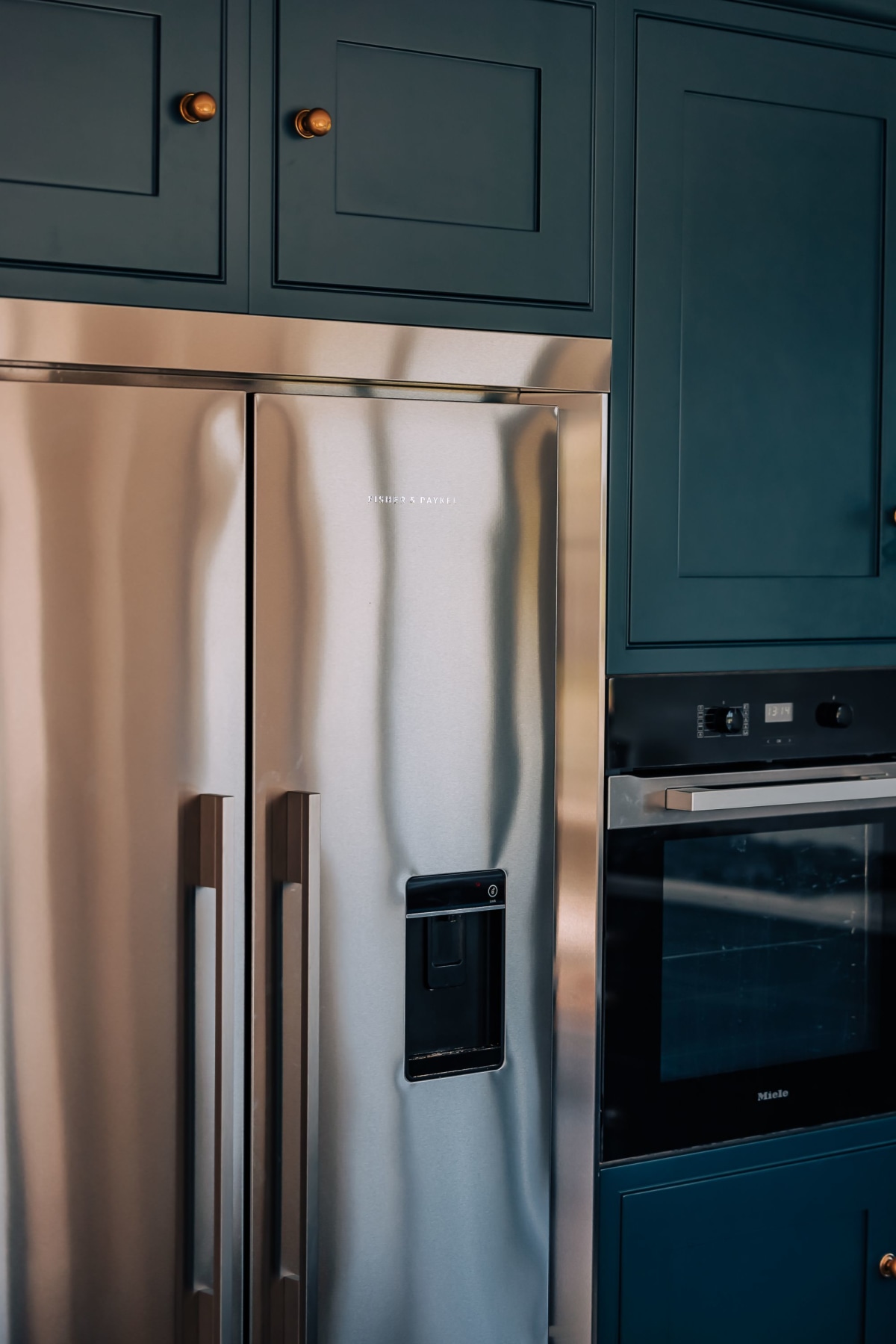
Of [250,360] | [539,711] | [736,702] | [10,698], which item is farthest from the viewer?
[736,702]

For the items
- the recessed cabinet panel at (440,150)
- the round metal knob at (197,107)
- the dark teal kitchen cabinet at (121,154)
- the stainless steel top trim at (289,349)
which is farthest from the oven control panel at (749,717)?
the round metal knob at (197,107)

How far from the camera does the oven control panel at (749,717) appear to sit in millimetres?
1679

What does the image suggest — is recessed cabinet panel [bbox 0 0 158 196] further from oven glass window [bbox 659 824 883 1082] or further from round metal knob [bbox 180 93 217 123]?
oven glass window [bbox 659 824 883 1082]

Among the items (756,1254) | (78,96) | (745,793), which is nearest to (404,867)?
(745,793)

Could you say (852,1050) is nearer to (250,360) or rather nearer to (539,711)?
(539,711)

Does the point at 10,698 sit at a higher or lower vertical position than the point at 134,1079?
higher

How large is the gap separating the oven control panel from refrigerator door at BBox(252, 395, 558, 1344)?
169mm

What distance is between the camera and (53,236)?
1.36m

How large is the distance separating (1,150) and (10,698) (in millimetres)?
564

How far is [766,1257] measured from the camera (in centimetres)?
178

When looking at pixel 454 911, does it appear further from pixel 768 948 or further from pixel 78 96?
pixel 78 96

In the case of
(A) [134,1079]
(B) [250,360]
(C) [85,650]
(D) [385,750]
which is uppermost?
(B) [250,360]

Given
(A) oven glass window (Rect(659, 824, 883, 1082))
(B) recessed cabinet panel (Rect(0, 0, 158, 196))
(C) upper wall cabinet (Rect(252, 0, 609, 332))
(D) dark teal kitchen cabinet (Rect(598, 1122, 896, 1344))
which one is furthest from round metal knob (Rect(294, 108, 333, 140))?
(D) dark teal kitchen cabinet (Rect(598, 1122, 896, 1344))

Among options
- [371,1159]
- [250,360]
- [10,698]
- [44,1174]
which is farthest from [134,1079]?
[250,360]
